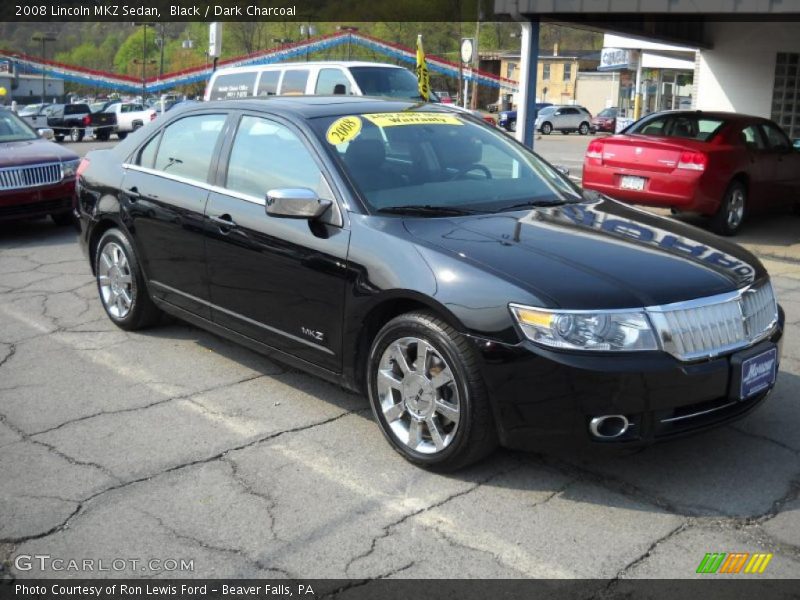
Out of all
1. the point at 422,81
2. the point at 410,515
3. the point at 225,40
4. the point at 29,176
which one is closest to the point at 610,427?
the point at 410,515

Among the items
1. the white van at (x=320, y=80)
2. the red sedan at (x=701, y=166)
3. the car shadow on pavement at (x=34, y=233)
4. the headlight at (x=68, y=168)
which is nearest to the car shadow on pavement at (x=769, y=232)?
the red sedan at (x=701, y=166)

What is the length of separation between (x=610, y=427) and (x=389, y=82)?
11310mm

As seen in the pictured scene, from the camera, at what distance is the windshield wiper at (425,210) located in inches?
173

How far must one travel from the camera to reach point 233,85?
50.5 feet

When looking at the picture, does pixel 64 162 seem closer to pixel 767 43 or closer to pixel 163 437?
pixel 163 437

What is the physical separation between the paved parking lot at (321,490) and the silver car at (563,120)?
160 ft

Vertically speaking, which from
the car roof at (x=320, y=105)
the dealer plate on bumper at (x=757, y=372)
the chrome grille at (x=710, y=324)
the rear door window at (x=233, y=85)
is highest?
the rear door window at (x=233, y=85)

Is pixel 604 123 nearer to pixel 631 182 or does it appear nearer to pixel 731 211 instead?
pixel 731 211

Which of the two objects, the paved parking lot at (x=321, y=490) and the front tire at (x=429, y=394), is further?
the front tire at (x=429, y=394)

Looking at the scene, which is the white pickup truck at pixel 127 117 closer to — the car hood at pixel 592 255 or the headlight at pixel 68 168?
the headlight at pixel 68 168

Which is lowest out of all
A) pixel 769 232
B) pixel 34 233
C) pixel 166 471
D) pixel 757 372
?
pixel 166 471

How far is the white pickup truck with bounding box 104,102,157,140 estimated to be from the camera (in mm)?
40344

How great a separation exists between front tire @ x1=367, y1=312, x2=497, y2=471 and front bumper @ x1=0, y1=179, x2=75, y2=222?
7.04 meters

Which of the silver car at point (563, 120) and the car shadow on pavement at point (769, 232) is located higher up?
the silver car at point (563, 120)
